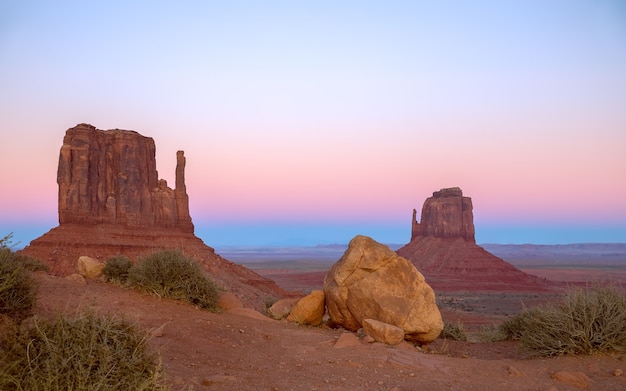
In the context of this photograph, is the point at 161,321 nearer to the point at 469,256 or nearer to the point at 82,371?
the point at 82,371

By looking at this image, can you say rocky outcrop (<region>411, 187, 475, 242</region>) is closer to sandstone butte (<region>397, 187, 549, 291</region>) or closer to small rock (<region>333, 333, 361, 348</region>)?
sandstone butte (<region>397, 187, 549, 291</region>)

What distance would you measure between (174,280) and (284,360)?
17.3 feet

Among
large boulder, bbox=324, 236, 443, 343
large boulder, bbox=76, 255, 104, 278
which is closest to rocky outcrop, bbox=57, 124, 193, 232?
large boulder, bbox=76, 255, 104, 278

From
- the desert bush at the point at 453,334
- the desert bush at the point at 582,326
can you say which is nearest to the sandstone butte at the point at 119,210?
the desert bush at the point at 453,334

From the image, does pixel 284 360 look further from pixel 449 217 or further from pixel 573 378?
pixel 449 217

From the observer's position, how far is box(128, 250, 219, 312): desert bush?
13598mm

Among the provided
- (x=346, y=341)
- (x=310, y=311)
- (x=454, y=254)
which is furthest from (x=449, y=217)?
(x=346, y=341)

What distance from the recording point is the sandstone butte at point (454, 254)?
74.0 m

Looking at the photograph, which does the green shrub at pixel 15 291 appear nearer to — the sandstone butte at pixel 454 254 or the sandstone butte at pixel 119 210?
the sandstone butte at pixel 119 210

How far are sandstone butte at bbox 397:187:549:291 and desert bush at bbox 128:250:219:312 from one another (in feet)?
194

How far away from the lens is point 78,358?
5.02m

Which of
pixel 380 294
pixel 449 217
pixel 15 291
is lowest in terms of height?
pixel 380 294

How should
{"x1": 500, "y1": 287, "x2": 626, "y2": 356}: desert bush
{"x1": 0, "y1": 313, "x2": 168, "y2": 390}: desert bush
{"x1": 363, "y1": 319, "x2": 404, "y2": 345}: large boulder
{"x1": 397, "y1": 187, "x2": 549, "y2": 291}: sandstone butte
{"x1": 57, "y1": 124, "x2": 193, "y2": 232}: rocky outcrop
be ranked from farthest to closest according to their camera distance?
{"x1": 397, "y1": 187, "x2": 549, "y2": 291}: sandstone butte → {"x1": 57, "y1": 124, "x2": 193, "y2": 232}: rocky outcrop → {"x1": 363, "y1": 319, "x2": 404, "y2": 345}: large boulder → {"x1": 500, "y1": 287, "x2": 626, "y2": 356}: desert bush → {"x1": 0, "y1": 313, "x2": 168, "y2": 390}: desert bush

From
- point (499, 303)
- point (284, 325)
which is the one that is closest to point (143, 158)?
point (499, 303)
